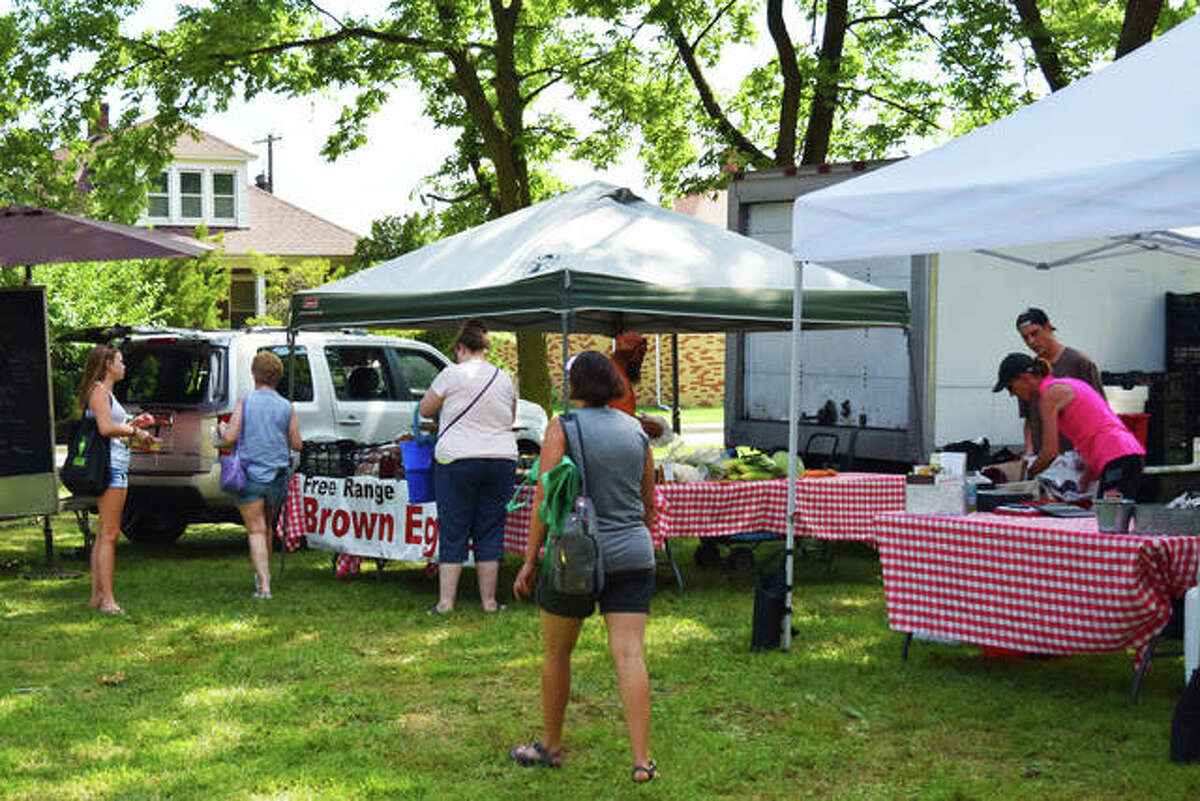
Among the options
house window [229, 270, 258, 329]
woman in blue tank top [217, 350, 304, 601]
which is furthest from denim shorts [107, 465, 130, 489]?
house window [229, 270, 258, 329]

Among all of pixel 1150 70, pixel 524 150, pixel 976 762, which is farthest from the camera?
pixel 524 150

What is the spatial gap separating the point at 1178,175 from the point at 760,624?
3501 mm

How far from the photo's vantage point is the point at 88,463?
938cm

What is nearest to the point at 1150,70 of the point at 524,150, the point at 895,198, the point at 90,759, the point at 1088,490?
the point at 895,198

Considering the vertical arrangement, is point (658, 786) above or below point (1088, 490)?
below

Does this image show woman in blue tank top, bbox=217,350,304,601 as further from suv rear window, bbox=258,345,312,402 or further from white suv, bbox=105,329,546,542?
suv rear window, bbox=258,345,312,402

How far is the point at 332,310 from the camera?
10.6 meters

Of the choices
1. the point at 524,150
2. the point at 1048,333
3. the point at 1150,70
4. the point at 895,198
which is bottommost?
the point at 1048,333

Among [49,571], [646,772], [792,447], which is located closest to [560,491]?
[646,772]

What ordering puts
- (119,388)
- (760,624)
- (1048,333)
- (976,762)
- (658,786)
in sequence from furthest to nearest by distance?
(119,388), (1048,333), (760,624), (976,762), (658,786)

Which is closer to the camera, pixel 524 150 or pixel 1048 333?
pixel 1048 333

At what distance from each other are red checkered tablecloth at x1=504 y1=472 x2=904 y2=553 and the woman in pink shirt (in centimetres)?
233

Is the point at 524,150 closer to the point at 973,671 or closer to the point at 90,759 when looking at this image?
the point at 973,671

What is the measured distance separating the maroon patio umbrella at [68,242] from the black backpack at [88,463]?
170 centimetres
